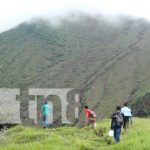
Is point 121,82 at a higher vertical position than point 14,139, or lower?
higher

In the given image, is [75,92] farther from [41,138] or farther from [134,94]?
[41,138]

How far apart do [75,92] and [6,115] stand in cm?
16974

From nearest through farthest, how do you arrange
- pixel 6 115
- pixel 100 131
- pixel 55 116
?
pixel 6 115 < pixel 100 131 < pixel 55 116

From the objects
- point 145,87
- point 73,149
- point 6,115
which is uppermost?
point 145,87

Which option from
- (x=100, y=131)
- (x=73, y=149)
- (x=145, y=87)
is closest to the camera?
(x=73, y=149)

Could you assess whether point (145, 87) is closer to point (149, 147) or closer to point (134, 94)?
point (134, 94)

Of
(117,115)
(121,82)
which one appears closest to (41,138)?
(117,115)

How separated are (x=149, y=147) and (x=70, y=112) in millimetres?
155268

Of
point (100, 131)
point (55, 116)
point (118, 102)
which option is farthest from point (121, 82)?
point (100, 131)

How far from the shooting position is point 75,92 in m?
196

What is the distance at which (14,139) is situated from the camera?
25891 mm

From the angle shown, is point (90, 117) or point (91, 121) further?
point (90, 117)

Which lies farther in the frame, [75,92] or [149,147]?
[75,92]

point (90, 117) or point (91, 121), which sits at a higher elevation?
point (90, 117)
